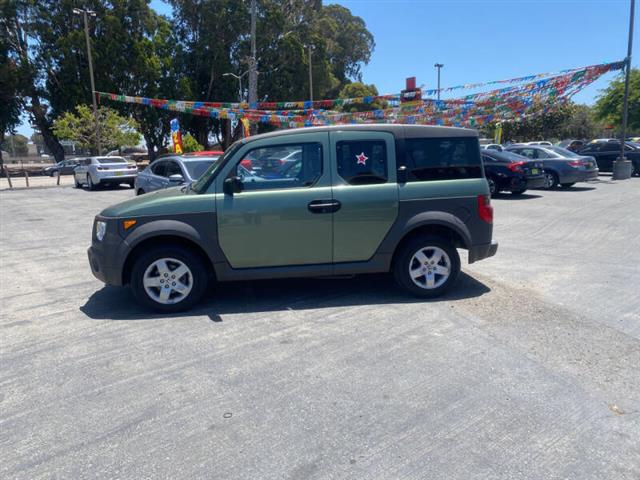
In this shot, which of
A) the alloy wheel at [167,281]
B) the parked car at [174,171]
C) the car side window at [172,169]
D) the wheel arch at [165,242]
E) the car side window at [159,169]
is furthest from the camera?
the car side window at [159,169]

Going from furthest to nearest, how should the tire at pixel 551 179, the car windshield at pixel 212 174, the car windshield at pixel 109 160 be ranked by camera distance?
the car windshield at pixel 109 160 → the tire at pixel 551 179 → the car windshield at pixel 212 174

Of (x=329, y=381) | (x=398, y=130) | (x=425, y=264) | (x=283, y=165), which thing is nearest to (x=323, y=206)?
(x=283, y=165)

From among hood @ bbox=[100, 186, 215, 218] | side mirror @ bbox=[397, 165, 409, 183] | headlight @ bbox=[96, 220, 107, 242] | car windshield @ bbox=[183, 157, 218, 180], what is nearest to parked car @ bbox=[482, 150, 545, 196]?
car windshield @ bbox=[183, 157, 218, 180]

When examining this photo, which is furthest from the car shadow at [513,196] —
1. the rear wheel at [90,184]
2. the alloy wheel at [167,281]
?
the rear wheel at [90,184]

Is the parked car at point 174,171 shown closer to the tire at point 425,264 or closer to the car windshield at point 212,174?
the car windshield at point 212,174

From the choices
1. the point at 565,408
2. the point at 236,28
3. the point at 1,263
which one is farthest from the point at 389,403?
the point at 236,28

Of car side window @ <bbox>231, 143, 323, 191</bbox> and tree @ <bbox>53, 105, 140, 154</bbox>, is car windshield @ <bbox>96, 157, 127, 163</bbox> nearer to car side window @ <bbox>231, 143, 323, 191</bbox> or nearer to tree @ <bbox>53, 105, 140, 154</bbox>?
tree @ <bbox>53, 105, 140, 154</bbox>

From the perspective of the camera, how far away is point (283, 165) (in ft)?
17.4

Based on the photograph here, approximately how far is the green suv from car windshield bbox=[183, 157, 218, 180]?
458cm

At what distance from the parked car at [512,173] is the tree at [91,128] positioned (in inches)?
955

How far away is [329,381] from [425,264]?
2215mm

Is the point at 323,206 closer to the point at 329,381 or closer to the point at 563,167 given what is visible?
the point at 329,381

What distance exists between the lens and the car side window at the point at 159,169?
11305 millimetres

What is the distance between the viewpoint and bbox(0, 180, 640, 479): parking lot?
2.81m
